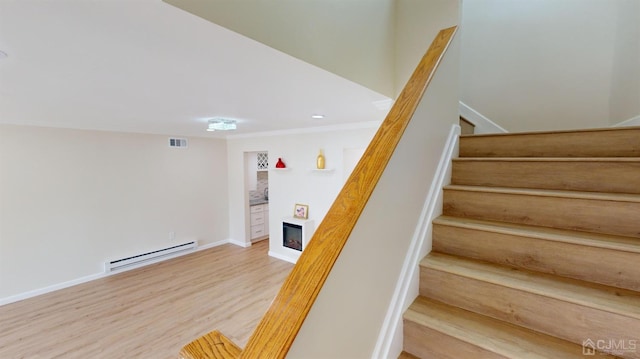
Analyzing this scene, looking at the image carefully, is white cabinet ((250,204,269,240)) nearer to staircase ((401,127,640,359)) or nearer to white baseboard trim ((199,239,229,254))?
white baseboard trim ((199,239,229,254))

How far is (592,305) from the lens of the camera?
0.95 metres

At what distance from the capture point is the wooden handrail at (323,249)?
639 mm

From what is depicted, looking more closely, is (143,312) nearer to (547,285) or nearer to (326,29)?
(326,29)

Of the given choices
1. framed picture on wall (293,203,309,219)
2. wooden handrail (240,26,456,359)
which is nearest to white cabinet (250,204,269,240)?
framed picture on wall (293,203,309,219)

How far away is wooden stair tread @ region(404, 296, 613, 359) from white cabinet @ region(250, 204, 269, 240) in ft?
17.0

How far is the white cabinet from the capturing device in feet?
19.9

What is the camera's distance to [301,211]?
476 cm

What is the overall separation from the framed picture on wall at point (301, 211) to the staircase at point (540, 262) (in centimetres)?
325

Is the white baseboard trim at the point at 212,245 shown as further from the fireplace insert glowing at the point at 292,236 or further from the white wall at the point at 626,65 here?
the white wall at the point at 626,65

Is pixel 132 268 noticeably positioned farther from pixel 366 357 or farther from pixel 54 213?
pixel 366 357

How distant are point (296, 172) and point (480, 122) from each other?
9.34 ft

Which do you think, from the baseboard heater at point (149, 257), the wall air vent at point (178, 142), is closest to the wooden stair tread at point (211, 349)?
the baseboard heater at point (149, 257)

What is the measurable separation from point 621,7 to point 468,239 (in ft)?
8.75

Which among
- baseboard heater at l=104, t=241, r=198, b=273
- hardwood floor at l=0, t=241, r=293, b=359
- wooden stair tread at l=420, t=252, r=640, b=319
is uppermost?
wooden stair tread at l=420, t=252, r=640, b=319
